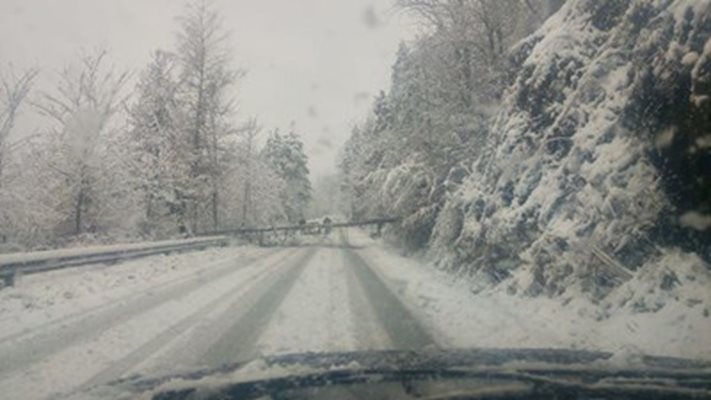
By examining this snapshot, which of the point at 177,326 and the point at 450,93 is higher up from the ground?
the point at 450,93

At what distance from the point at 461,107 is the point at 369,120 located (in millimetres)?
51885

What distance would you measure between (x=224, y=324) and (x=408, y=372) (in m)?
6.30

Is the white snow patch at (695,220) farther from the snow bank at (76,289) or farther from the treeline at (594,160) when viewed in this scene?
the snow bank at (76,289)

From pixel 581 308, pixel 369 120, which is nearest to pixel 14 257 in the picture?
pixel 581 308

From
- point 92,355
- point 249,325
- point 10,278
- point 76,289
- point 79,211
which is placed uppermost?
point 79,211

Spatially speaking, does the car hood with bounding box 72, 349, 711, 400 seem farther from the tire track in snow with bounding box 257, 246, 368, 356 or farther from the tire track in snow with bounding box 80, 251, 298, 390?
the tire track in snow with bounding box 257, 246, 368, 356

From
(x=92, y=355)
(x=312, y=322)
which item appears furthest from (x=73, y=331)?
(x=312, y=322)

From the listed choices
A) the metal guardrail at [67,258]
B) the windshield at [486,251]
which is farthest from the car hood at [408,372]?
the metal guardrail at [67,258]

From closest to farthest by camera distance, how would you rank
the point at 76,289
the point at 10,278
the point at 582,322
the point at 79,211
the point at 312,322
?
1. the point at 582,322
2. the point at 312,322
3. the point at 10,278
4. the point at 76,289
5. the point at 79,211

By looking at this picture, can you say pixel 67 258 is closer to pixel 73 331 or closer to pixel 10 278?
pixel 10 278

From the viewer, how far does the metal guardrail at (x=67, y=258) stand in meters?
14.9

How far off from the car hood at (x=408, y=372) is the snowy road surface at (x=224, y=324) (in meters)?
0.69

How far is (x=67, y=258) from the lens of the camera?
17531mm

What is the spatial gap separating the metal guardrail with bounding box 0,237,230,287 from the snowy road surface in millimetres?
392
